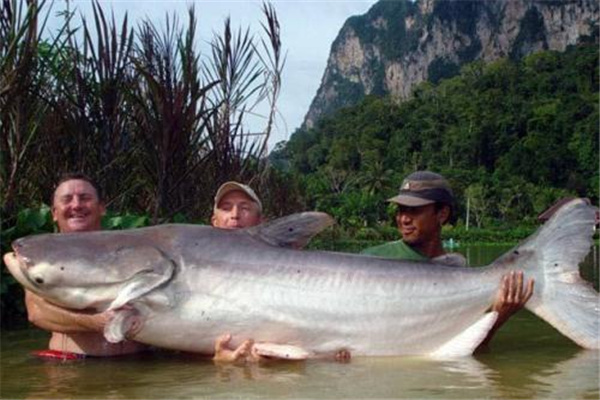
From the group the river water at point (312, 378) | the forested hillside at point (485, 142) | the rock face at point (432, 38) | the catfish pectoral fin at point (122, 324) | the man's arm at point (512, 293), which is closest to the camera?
the river water at point (312, 378)

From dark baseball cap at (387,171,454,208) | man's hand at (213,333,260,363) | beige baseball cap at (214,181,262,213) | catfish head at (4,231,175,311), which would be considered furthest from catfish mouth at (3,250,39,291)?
dark baseball cap at (387,171,454,208)

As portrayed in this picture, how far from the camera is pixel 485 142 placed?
281 feet

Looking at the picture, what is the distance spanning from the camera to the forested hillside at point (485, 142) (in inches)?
2815

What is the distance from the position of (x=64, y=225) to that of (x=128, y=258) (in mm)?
785

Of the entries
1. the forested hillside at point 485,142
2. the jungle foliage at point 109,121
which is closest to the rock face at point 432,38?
the forested hillside at point 485,142

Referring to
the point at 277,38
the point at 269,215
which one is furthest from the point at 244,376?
the point at 269,215

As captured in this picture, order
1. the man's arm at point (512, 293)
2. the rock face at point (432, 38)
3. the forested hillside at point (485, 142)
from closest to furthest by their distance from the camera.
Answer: the man's arm at point (512, 293) → the forested hillside at point (485, 142) → the rock face at point (432, 38)

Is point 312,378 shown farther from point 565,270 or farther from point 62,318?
point 565,270

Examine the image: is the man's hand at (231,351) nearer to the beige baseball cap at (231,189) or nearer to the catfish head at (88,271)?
the catfish head at (88,271)

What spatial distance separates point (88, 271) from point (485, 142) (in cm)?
8398

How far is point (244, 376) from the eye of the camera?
13.5 ft

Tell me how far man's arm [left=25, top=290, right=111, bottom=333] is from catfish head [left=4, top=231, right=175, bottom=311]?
54 millimetres

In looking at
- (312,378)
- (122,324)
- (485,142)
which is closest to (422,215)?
(312,378)

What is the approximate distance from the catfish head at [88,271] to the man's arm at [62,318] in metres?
0.05
